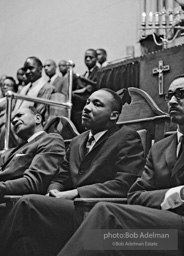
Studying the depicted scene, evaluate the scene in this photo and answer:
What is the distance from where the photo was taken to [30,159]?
269cm

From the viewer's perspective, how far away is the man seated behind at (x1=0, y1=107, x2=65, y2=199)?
8.11 ft

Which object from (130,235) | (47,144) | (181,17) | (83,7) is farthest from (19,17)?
(130,235)

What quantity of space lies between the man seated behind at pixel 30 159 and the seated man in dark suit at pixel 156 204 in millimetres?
698

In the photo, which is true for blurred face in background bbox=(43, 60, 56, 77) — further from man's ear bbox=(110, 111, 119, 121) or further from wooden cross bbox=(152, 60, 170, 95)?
man's ear bbox=(110, 111, 119, 121)

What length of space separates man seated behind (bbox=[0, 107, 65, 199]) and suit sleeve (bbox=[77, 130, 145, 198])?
1.34 ft

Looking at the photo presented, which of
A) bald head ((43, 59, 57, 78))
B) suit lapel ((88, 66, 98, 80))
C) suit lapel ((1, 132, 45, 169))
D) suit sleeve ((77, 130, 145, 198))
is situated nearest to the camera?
suit sleeve ((77, 130, 145, 198))

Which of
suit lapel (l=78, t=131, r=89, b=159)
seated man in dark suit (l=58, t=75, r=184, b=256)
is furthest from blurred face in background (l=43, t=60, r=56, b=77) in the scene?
seated man in dark suit (l=58, t=75, r=184, b=256)

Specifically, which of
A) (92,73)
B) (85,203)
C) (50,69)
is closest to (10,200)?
(85,203)

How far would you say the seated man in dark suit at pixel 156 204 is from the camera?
1.61m

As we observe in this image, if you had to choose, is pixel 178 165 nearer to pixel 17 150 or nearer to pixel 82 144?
pixel 82 144

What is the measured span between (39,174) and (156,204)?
86 cm

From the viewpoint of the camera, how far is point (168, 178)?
1.86m

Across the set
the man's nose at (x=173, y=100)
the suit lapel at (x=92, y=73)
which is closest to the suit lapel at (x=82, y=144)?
the man's nose at (x=173, y=100)

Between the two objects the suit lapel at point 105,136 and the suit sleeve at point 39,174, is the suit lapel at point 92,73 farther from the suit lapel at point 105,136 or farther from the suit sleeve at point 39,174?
the suit lapel at point 105,136
